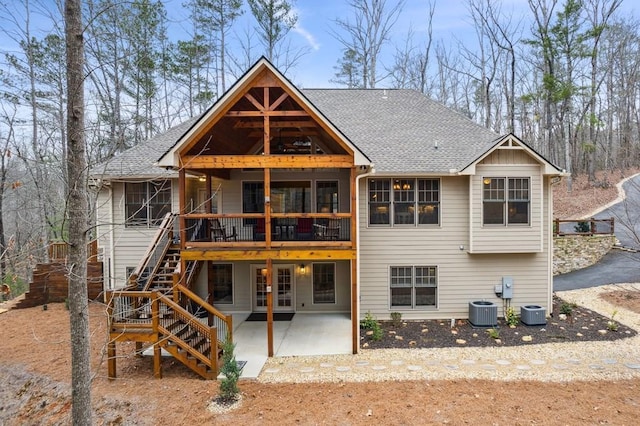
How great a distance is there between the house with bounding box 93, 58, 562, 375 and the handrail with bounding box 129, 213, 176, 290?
0.04m

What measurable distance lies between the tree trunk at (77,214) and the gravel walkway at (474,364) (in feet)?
12.3

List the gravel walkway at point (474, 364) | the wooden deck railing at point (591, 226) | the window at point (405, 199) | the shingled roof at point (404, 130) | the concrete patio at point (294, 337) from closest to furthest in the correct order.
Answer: the gravel walkway at point (474, 364), the concrete patio at point (294, 337), the shingled roof at point (404, 130), the window at point (405, 199), the wooden deck railing at point (591, 226)

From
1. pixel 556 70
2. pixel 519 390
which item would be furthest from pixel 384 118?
pixel 556 70

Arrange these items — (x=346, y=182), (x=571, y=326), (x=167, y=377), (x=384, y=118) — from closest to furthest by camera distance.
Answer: (x=167, y=377), (x=571, y=326), (x=346, y=182), (x=384, y=118)

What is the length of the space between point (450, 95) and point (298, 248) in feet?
96.3

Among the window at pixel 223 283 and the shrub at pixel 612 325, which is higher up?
the window at pixel 223 283

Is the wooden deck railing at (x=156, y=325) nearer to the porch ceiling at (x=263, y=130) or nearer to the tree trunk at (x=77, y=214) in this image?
the tree trunk at (x=77, y=214)

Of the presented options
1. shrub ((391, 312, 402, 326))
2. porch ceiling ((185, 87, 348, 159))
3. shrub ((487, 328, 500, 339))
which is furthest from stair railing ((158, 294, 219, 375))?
shrub ((487, 328, 500, 339))

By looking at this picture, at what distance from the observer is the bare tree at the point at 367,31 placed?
24.8 metres

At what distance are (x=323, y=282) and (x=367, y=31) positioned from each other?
21.1 meters

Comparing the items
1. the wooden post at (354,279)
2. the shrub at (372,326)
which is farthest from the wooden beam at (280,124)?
the shrub at (372,326)

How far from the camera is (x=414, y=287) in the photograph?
38.2 feet

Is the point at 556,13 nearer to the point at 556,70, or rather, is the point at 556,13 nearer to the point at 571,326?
the point at 556,70

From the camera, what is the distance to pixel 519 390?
6984 mm
